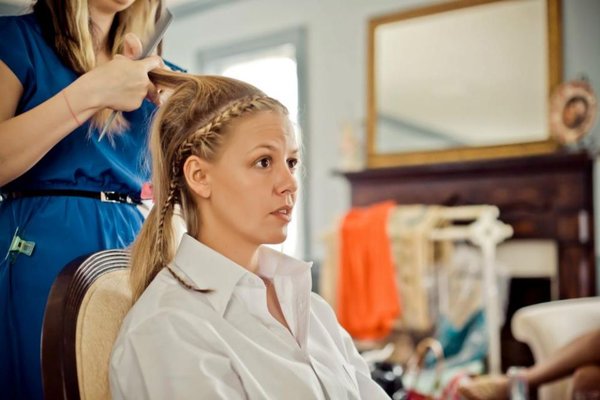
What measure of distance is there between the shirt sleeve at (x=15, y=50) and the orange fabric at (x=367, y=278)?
2896 millimetres

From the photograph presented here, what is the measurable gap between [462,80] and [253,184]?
346cm

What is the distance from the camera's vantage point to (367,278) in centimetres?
375

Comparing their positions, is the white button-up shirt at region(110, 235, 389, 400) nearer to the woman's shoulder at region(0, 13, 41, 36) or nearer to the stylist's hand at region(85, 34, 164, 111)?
the stylist's hand at region(85, 34, 164, 111)

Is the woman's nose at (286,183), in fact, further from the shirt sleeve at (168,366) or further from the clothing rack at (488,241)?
the clothing rack at (488,241)

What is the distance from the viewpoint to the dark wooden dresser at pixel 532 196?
3564 mm

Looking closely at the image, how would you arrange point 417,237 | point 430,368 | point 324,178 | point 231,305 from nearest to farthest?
point 231,305, point 430,368, point 417,237, point 324,178

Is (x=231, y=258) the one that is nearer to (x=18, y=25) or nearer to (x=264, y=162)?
(x=264, y=162)

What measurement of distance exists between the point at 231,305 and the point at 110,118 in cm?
34

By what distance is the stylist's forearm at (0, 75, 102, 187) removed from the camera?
0.86 meters

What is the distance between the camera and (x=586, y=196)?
3551mm

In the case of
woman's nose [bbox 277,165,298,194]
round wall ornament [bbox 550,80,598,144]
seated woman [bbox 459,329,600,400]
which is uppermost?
round wall ornament [bbox 550,80,598,144]

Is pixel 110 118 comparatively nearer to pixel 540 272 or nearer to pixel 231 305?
pixel 231 305

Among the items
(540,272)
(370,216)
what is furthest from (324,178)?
(540,272)

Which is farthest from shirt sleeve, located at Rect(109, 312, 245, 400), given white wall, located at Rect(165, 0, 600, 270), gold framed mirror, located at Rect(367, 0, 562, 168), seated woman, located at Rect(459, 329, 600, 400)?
white wall, located at Rect(165, 0, 600, 270)
